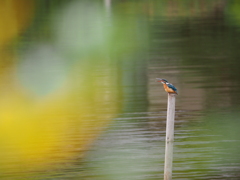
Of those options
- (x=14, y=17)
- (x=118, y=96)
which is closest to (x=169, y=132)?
(x=118, y=96)

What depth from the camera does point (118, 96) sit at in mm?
6461

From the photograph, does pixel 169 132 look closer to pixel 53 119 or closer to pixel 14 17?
pixel 53 119

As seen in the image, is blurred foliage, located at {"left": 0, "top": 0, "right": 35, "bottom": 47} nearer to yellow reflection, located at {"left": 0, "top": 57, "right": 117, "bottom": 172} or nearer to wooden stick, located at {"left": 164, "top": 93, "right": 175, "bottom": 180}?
yellow reflection, located at {"left": 0, "top": 57, "right": 117, "bottom": 172}

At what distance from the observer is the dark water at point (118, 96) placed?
182 inches

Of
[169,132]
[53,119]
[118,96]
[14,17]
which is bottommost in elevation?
[53,119]

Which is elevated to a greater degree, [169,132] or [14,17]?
[14,17]

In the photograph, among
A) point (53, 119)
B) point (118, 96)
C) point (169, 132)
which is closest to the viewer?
point (169, 132)

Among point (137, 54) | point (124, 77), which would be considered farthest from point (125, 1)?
point (124, 77)

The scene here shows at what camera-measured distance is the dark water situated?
15.2ft

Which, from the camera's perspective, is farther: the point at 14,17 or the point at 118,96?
the point at 14,17

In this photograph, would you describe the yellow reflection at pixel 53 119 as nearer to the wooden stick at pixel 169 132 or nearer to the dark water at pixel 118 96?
the dark water at pixel 118 96

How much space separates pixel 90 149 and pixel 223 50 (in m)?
4.64

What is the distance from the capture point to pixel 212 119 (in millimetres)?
5660

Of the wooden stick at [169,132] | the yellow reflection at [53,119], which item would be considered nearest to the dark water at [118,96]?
the yellow reflection at [53,119]
